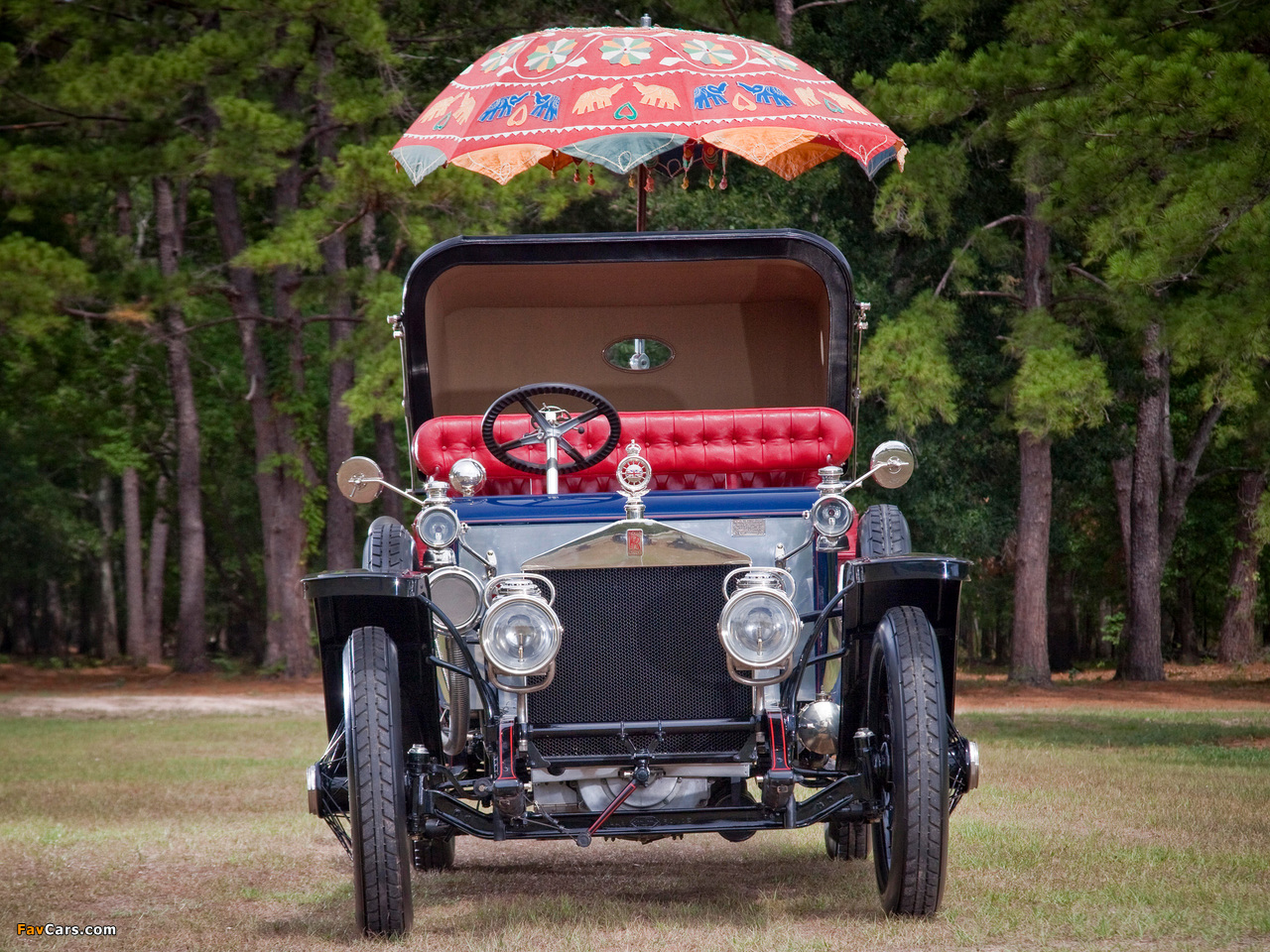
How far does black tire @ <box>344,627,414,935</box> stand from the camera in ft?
15.7

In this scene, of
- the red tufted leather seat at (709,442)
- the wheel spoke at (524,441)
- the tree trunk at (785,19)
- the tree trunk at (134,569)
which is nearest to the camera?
the wheel spoke at (524,441)

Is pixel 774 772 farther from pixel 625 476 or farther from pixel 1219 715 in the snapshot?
pixel 1219 715

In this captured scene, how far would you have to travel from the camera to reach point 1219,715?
16.9 m

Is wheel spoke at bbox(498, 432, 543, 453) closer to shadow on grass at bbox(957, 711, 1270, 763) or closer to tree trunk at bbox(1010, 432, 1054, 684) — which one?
shadow on grass at bbox(957, 711, 1270, 763)

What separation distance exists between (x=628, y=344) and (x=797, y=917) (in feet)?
12.1

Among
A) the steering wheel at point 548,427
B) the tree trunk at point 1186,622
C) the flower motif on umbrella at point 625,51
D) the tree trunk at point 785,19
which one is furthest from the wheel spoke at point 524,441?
the tree trunk at point 1186,622

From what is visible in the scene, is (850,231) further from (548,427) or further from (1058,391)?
(548,427)

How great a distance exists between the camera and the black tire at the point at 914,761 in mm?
4906

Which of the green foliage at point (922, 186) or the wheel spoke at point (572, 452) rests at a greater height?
the green foliage at point (922, 186)

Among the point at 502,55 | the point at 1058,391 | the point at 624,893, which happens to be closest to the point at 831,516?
A: the point at 624,893

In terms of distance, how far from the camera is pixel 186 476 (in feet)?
87.2

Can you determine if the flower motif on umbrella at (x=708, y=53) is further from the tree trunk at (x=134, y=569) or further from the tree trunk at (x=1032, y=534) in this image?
the tree trunk at (x=134, y=569)

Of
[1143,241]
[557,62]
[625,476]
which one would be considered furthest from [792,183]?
[625,476]

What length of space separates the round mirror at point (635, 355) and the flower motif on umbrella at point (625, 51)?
58.7 inches
